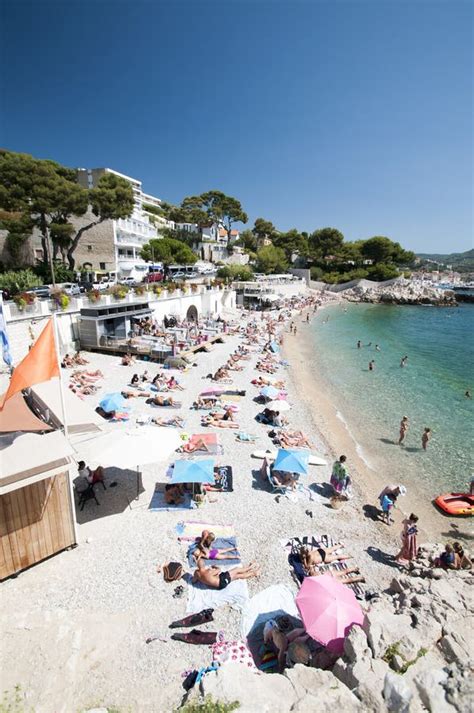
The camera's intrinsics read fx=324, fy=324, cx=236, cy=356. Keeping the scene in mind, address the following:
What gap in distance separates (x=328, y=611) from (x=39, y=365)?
7.06m

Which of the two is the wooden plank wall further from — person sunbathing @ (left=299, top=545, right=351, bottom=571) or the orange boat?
the orange boat

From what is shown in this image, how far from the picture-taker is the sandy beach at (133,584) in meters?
4.54

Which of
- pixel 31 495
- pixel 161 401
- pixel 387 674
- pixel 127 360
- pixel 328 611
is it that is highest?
pixel 31 495

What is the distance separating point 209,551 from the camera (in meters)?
7.19

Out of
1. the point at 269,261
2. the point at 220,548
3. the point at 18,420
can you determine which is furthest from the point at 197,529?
the point at 269,261

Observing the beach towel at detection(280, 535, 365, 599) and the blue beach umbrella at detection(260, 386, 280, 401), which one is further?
the blue beach umbrella at detection(260, 386, 280, 401)

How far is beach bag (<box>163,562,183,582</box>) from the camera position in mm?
6477

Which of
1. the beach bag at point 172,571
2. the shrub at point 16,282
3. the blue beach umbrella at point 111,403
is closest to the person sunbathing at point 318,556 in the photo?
the beach bag at point 172,571

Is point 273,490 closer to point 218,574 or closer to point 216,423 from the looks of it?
point 218,574

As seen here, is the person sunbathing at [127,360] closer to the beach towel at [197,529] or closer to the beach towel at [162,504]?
the beach towel at [162,504]

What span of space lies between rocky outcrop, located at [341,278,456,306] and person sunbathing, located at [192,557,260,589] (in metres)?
74.5

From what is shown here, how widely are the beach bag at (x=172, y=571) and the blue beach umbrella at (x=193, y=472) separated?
6.63 ft

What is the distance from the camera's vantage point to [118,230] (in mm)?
41938

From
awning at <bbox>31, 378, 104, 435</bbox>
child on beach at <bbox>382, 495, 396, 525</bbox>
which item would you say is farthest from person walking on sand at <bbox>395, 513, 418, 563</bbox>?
awning at <bbox>31, 378, 104, 435</bbox>
